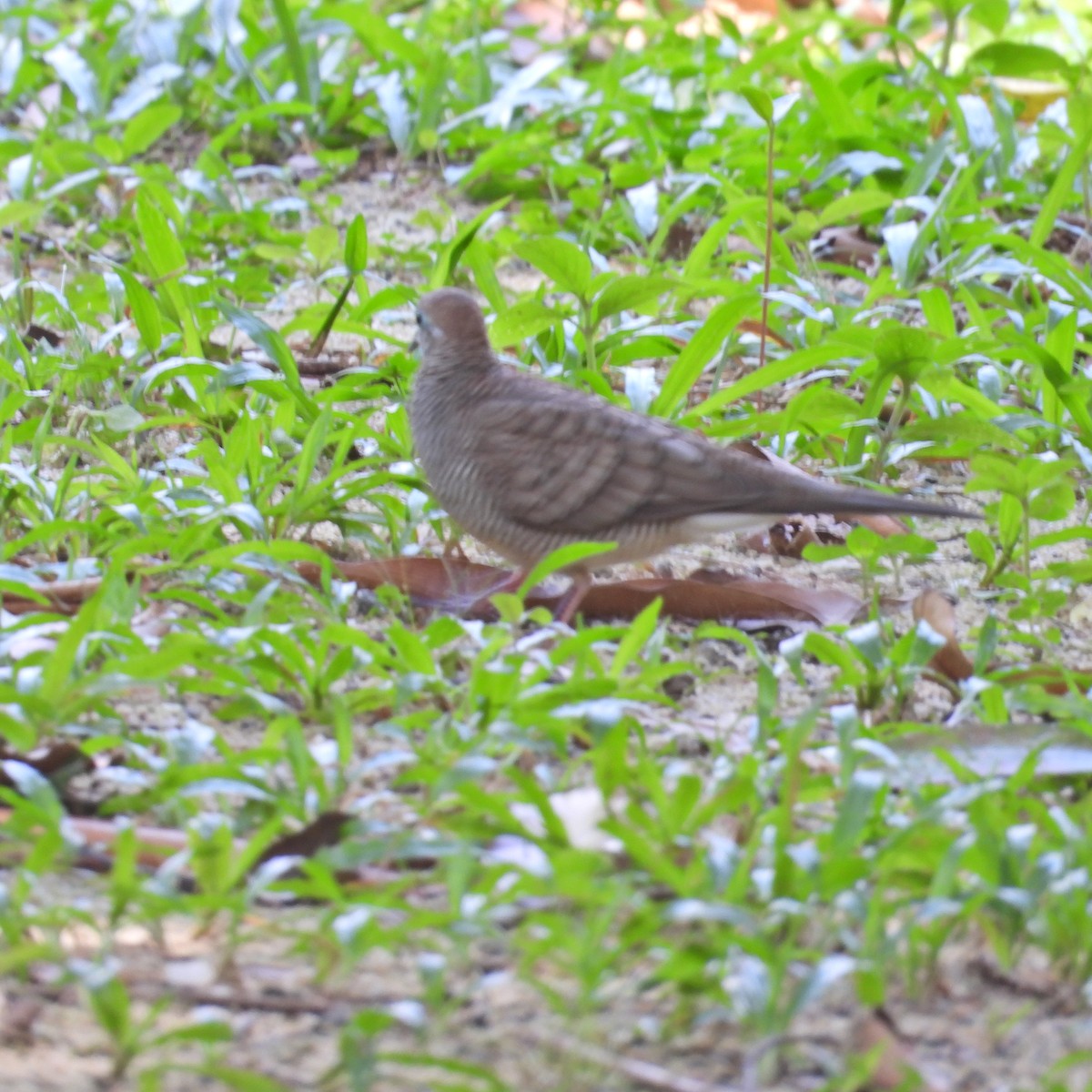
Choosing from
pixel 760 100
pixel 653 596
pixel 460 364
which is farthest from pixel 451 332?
pixel 760 100

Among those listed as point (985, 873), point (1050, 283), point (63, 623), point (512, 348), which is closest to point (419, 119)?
point (512, 348)

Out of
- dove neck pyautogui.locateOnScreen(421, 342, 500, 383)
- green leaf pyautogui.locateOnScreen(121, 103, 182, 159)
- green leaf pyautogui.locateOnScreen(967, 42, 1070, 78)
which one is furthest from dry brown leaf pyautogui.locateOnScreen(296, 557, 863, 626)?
green leaf pyautogui.locateOnScreen(967, 42, 1070, 78)

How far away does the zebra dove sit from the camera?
3873 millimetres

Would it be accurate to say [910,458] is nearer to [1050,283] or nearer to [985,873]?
[1050,283]

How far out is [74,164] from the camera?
21.5 feet

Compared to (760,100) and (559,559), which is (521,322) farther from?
(559,559)

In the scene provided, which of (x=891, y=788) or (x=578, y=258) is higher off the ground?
(x=578, y=258)

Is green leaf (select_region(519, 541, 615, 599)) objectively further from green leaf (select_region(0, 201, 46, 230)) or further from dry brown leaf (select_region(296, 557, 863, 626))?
green leaf (select_region(0, 201, 46, 230))

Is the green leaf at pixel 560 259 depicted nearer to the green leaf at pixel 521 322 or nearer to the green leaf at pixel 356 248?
the green leaf at pixel 521 322

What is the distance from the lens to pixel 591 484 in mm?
3918

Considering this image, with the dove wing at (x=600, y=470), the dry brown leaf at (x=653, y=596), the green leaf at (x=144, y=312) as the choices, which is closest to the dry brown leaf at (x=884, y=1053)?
the dry brown leaf at (x=653, y=596)

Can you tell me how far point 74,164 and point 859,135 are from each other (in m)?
2.88

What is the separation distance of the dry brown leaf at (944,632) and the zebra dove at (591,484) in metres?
0.19

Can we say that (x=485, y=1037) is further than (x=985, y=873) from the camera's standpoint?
No
